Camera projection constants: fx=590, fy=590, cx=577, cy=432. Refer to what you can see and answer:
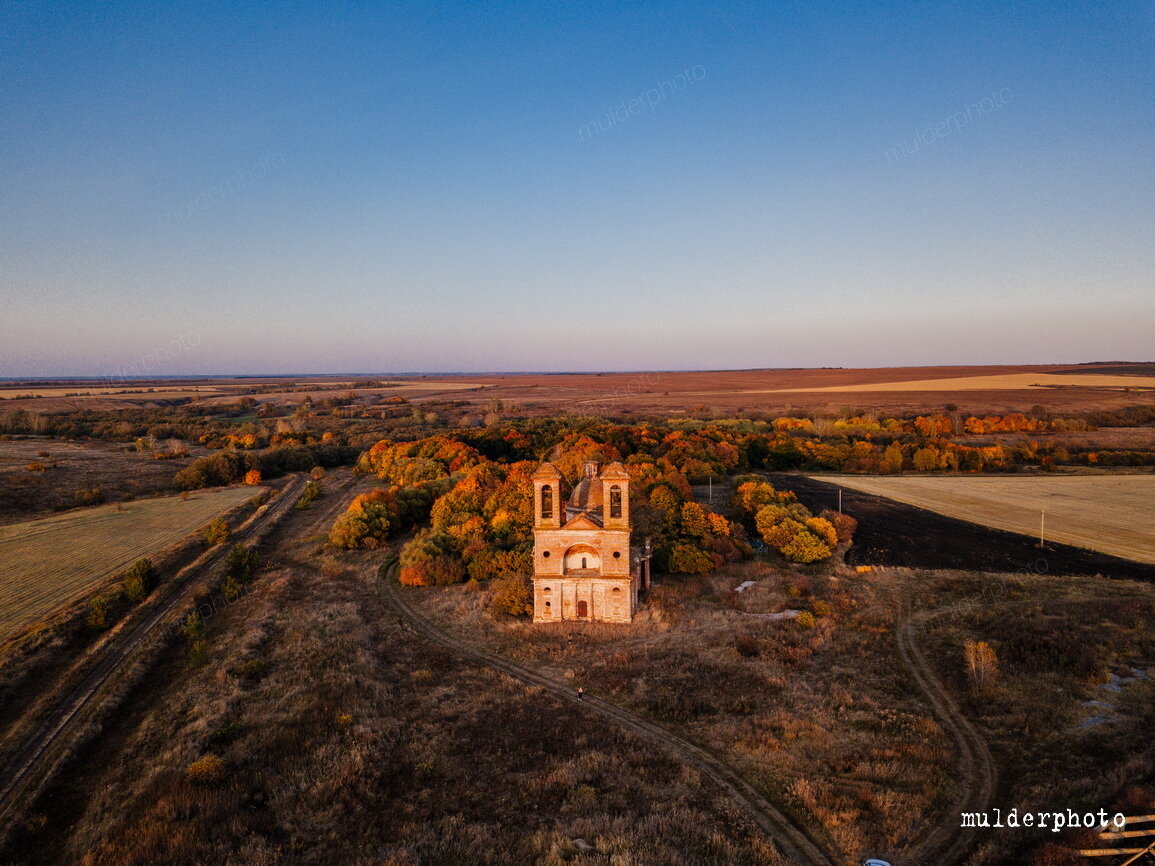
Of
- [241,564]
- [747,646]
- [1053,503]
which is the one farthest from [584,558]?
[1053,503]

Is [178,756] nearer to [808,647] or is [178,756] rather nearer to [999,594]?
[808,647]

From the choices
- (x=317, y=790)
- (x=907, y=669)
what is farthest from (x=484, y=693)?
(x=907, y=669)

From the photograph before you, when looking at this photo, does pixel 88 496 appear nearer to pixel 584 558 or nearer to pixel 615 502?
pixel 584 558

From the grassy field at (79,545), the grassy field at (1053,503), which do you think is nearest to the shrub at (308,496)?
the grassy field at (79,545)

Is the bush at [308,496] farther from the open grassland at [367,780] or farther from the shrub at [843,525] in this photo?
the shrub at [843,525]

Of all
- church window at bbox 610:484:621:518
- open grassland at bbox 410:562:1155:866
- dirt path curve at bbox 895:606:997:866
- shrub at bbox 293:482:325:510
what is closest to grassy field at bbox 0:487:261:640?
shrub at bbox 293:482:325:510

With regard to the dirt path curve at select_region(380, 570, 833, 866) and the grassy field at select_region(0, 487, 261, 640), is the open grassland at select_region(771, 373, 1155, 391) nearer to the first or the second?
the dirt path curve at select_region(380, 570, 833, 866)

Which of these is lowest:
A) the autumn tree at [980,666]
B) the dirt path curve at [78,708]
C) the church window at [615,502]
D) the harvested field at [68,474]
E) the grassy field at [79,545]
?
the dirt path curve at [78,708]
